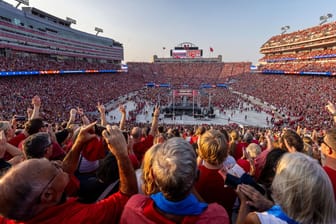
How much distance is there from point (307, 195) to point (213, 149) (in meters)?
1.13

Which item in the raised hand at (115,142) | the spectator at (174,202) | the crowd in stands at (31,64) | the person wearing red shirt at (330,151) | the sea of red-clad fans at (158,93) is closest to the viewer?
the spectator at (174,202)

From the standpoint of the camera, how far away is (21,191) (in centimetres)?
144

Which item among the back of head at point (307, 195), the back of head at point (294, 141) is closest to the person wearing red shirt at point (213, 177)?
the back of head at point (307, 195)

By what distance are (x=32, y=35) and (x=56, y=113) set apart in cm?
2643

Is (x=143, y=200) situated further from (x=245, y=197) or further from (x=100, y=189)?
(x=100, y=189)

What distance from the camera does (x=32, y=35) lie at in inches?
1686

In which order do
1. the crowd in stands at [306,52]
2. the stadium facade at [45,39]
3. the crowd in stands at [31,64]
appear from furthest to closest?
the crowd in stands at [306,52] → the stadium facade at [45,39] → the crowd in stands at [31,64]

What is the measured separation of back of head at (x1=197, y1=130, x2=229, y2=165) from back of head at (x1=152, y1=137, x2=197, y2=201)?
884 mm

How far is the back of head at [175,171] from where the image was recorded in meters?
1.56

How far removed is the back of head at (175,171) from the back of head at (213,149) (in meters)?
0.88

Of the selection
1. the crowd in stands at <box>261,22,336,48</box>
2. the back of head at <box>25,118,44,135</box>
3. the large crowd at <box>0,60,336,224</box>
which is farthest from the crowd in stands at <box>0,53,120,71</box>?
the crowd in stands at <box>261,22,336,48</box>

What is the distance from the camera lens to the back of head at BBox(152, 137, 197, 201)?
5.10ft

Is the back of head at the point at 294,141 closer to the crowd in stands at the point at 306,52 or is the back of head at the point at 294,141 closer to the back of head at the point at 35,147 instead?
the back of head at the point at 35,147

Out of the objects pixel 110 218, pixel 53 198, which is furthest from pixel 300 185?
pixel 53 198
